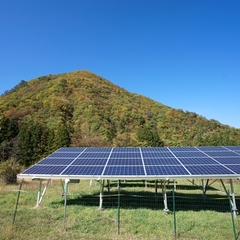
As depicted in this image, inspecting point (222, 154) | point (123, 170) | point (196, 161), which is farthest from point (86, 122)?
point (123, 170)

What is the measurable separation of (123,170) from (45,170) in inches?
161

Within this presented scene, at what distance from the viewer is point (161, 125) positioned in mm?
62312

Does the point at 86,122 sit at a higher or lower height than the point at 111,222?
higher

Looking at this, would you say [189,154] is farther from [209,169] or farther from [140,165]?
[140,165]

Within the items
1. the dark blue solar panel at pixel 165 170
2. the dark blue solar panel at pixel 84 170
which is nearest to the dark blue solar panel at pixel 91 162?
the dark blue solar panel at pixel 84 170

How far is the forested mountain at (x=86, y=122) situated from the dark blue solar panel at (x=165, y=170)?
2952 centimetres

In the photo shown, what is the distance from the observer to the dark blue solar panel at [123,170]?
1127 centimetres

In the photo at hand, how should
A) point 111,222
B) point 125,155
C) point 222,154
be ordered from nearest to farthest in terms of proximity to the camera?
point 111,222
point 222,154
point 125,155

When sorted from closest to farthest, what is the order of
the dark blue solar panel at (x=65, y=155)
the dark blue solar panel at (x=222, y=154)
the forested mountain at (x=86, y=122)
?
1. the dark blue solar panel at (x=222, y=154)
2. the dark blue solar panel at (x=65, y=155)
3. the forested mountain at (x=86, y=122)

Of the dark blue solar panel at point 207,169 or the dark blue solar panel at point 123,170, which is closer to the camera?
the dark blue solar panel at point 207,169

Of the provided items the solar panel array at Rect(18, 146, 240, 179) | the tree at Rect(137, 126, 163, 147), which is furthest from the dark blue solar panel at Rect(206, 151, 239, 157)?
the tree at Rect(137, 126, 163, 147)

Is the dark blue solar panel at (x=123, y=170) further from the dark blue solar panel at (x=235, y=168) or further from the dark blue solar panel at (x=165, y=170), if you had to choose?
the dark blue solar panel at (x=235, y=168)

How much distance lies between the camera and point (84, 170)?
12.0m

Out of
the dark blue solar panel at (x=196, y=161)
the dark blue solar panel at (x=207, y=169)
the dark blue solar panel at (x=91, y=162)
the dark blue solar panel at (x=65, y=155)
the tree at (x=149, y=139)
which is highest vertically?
the tree at (x=149, y=139)
